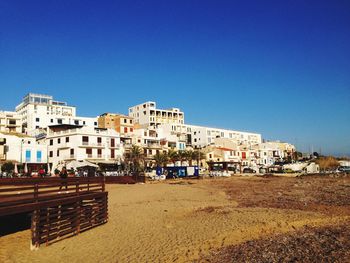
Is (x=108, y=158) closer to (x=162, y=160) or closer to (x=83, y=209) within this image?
(x=162, y=160)

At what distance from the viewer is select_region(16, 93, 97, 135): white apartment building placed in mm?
86331

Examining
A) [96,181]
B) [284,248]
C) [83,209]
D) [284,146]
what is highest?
[284,146]

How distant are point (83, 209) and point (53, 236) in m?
2.14

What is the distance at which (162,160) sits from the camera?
6888 cm

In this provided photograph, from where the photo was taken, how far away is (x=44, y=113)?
310 ft

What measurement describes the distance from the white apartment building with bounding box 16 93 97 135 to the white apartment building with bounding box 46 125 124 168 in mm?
15174

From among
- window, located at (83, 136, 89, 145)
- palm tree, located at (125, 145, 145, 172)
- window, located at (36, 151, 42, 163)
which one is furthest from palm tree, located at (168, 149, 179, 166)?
window, located at (36, 151, 42, 163)

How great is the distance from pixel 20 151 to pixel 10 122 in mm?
36917

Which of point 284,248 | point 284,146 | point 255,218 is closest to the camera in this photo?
point 284,248

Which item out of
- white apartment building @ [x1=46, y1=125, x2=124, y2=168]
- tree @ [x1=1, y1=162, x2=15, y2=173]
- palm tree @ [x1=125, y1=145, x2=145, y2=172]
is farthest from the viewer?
palm tree @ [x1=125, y1=145, x2=145, y2=172]

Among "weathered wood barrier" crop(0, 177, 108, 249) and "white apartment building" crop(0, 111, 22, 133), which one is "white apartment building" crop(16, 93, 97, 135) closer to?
"white apartment building" crop(0, 111, 22, 133)

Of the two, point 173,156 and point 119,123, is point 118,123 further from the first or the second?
point 173,156

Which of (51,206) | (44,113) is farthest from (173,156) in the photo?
(51,206)

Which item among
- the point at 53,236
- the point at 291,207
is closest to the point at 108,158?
the point at 291,207
